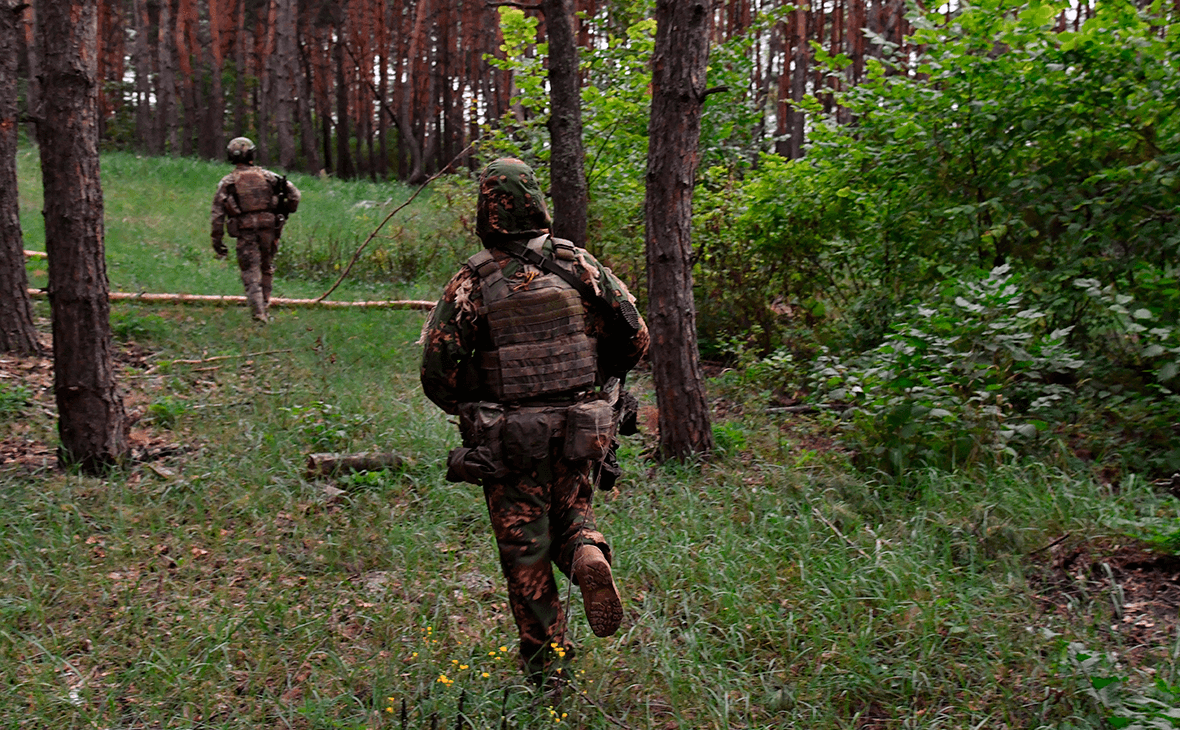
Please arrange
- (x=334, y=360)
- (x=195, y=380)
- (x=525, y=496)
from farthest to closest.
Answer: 1. (x=334, y=360)
2. (x=195, y=380)
3. (x=525, y=496)

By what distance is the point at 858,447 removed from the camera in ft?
19.5

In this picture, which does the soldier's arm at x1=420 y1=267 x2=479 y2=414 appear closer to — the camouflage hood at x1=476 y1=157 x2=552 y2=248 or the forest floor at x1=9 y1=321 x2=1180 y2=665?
the camouflage hood at x1=476 y1=157 x2=552 y2=248

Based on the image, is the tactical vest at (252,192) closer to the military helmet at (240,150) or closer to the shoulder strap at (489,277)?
the military helmet at (240,150)

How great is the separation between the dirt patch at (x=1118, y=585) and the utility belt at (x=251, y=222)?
9.62 meters

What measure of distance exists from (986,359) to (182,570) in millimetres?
5235

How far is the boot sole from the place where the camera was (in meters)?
3.11

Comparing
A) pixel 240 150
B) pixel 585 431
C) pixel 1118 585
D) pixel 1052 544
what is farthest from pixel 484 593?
pixel 240 150

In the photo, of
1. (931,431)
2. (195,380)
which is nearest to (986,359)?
(931,431)

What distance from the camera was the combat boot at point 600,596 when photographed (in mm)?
3109

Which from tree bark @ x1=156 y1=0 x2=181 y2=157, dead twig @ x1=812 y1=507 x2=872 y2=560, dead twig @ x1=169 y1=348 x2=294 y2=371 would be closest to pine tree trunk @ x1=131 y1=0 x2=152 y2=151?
tree bark @ x1=156 y1=0 x2=181 y2=157

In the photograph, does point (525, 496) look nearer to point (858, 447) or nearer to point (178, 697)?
point (178, 697)

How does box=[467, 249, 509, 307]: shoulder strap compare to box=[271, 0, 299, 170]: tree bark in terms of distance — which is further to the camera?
box=[271, 0, 299, 170]: tree bark

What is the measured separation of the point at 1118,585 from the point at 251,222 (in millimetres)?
10068

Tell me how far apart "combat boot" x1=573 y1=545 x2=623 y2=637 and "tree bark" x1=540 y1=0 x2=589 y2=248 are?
5.39 meters
